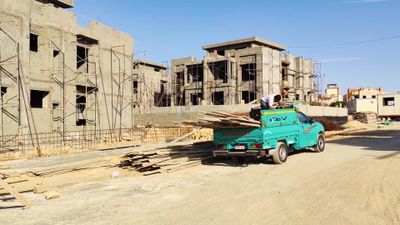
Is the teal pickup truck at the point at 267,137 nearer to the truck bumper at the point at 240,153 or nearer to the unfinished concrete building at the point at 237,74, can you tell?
the truck bumper at the point at 240,153

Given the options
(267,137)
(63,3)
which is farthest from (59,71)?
(267,137)

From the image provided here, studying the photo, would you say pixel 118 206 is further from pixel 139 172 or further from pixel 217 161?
pixel 217 161

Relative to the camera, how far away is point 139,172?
12.3m

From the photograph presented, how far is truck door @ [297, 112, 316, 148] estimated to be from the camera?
14411 millimetres

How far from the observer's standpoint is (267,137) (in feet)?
40.2

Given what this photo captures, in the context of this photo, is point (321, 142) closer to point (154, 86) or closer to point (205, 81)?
point (205, 81)

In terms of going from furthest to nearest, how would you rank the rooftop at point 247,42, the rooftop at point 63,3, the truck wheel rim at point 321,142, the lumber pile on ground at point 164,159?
the rooftop at point 247,42
the rooftop at point 63,3
the truck wheel rim at point 321,142
the lumber pile on ground at point 164,159

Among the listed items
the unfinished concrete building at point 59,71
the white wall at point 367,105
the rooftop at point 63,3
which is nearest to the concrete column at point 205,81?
the unfinished concrete building at point 59,71

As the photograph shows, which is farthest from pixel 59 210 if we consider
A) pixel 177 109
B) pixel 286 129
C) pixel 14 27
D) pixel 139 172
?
pixel 177 109

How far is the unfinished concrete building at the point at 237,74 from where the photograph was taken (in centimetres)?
4290

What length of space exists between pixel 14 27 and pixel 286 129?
1667cm

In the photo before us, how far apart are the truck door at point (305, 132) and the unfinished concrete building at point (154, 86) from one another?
104ft

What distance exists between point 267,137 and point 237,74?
108ft

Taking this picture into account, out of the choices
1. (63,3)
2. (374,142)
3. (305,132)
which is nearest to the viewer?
(305,132)
